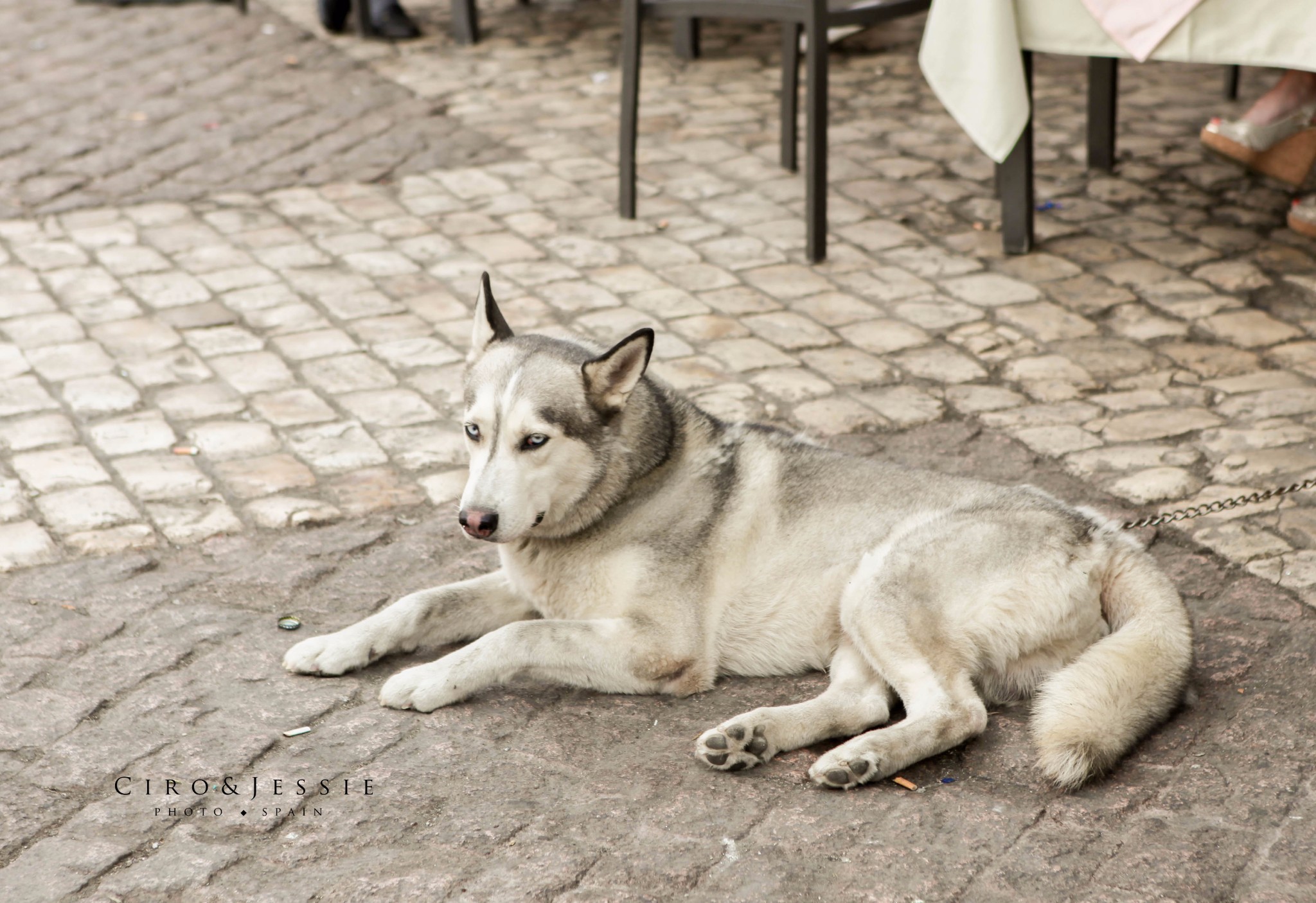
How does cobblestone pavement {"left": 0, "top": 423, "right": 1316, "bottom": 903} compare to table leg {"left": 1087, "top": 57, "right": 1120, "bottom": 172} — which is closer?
cobblestone pavement {"left": 0, "top": 423, "right": 1316, "bottom": 903}

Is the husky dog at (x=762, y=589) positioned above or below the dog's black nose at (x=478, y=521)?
below

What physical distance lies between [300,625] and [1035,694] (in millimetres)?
2050

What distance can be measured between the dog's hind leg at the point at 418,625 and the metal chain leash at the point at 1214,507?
193cm

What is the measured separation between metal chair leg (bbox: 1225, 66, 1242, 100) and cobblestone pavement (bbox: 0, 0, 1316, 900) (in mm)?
315

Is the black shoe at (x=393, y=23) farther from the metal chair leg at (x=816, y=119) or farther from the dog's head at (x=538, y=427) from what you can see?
the dog's head at (x=538, y=427)

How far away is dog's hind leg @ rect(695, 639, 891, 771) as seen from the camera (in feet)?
10.5

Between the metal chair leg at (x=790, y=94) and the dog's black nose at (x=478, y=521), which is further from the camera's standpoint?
the metal chair leg at (x=790, y=94)

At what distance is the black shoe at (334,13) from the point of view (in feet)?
32.9

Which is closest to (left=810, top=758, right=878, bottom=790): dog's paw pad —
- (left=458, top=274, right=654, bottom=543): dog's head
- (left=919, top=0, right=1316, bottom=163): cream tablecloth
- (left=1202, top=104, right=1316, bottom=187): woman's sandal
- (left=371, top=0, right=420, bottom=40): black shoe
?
(left=458, top=274, right=654, bottom=543): dog's head

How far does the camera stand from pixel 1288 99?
21.6ft

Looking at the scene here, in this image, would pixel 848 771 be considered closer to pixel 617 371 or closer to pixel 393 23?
pixel 617 371

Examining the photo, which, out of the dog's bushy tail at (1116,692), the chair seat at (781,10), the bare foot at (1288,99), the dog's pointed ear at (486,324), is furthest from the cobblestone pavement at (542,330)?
the chair seat at (781,10)

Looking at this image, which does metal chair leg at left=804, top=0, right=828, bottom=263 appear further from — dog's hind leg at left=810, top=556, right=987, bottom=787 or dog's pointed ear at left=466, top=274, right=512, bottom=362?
dog's hind leg at left=810, top=556, right=987, bottom=787

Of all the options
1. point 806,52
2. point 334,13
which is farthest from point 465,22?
point 806,52
